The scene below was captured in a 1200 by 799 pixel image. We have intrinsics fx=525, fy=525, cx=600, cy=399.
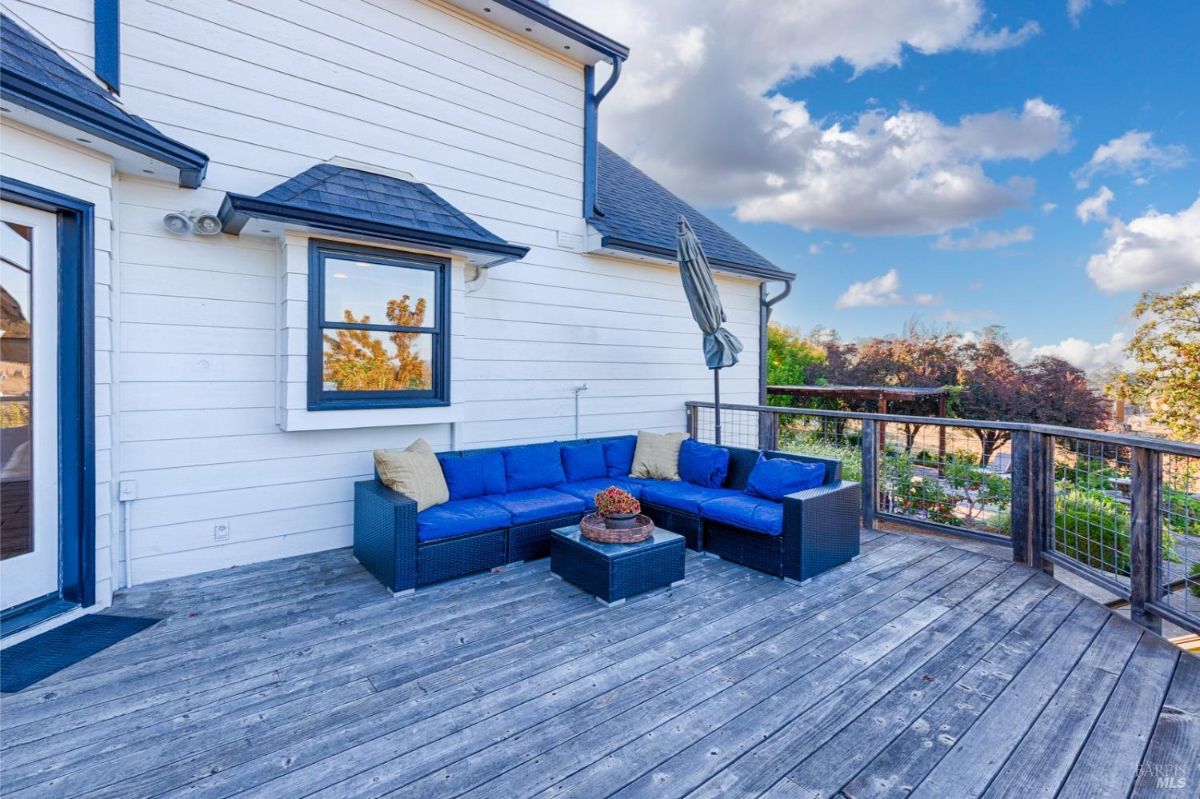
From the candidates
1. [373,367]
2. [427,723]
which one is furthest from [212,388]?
[427,723]

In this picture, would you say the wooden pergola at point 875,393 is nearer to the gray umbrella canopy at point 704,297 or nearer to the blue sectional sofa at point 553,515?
the gray umbrella canopy at point 704,297

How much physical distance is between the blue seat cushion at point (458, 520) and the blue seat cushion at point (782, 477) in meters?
2.04

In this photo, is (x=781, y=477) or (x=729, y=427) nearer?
(x=781, y=477)

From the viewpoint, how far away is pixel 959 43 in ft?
30.8

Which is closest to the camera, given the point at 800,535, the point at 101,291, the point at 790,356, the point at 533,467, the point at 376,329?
the point at 101,291

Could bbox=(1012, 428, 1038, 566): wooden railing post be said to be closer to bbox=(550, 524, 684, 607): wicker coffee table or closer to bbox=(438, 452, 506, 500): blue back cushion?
bbox=(550, 524, 684, 607): wicker coffee table

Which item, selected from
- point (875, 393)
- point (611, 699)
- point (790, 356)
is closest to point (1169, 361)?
point (875, 393)

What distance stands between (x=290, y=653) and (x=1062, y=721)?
11.6ft

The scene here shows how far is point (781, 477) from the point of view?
4176mm

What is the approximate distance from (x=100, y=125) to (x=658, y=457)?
4462mm

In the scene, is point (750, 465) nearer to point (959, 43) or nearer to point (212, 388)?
point (212, 388)

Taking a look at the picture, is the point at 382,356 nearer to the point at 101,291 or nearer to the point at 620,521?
the point at 101,291

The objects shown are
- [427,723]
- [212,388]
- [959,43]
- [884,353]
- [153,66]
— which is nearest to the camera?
[427,723]

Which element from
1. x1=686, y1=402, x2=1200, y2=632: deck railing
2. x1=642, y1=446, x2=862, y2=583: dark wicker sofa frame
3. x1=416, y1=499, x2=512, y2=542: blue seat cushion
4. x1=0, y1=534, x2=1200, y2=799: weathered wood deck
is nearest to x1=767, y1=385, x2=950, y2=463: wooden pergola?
x1=686, y1=402, x2=1200, y2=632: deck railing
